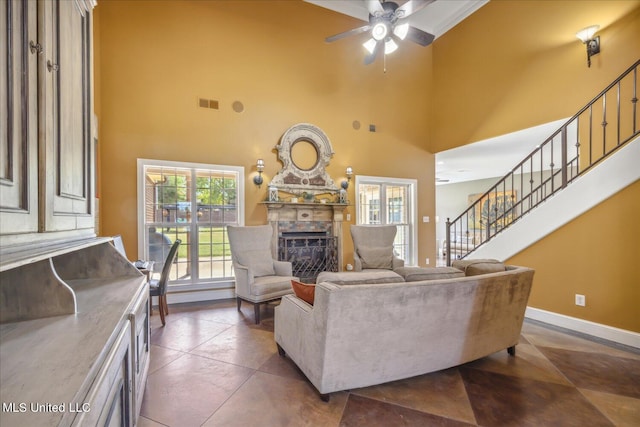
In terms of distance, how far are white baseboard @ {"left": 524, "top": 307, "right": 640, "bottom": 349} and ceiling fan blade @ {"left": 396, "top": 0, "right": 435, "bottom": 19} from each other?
398 centimetres

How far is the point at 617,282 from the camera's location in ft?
9.70

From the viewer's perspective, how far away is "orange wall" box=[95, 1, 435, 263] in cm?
407

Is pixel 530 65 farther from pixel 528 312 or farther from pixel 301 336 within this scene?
pixel 301 336

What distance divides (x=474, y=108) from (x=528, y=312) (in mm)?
3822

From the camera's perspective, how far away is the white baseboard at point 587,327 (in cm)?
284

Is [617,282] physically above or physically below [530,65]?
below

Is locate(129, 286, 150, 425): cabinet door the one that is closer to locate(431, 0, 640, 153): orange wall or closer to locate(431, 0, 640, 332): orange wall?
locate(431, 0, 640, 332): orange wall

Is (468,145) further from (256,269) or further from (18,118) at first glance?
(18,118)

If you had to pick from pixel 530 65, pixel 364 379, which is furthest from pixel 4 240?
pixel 530 65

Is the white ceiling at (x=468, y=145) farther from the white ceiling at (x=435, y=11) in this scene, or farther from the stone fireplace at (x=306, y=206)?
the stone fireplace at (x=306, y=206)

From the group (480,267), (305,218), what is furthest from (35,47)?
(305,218)

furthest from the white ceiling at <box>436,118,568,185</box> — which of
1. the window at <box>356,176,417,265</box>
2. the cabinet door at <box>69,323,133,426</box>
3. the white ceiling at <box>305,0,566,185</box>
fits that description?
the cabinet door at <box>69,323,133,426</box>

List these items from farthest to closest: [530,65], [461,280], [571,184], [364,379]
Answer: [530,65] < [571,184] < [461,280] < [364,379]

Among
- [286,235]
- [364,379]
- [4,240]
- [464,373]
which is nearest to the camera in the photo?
[4,240]
